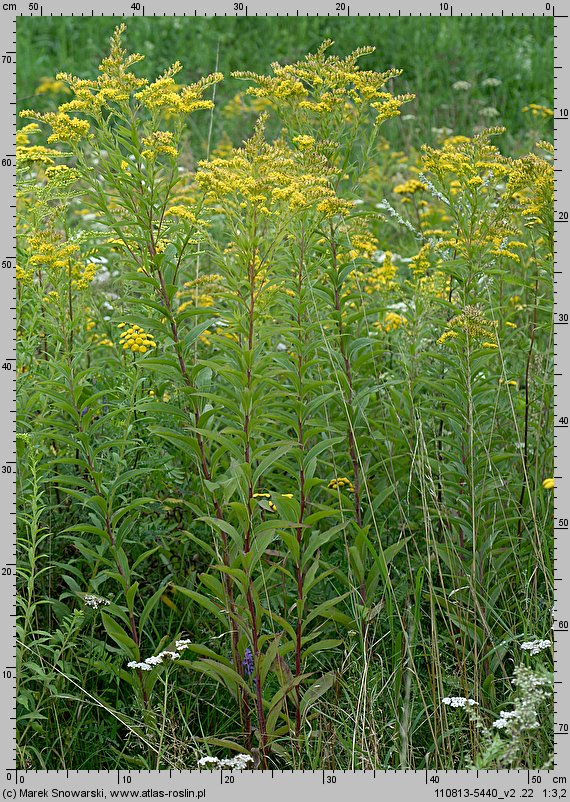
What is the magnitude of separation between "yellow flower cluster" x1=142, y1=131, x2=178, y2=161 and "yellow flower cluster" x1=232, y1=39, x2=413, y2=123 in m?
0.39

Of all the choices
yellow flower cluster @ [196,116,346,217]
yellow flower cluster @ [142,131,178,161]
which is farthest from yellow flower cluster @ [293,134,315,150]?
yellow flower cluster @ [142,131,178,161]

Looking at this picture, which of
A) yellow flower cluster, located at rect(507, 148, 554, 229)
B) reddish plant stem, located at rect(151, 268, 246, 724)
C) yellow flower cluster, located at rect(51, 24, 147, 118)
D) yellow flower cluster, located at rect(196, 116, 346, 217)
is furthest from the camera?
yellow flower cluster, located at rect(507, 148, 554, 229)

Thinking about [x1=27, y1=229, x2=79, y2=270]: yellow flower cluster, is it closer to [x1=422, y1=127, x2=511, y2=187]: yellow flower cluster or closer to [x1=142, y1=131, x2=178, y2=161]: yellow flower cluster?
[x1=142, y1=131, x2=178, y2=161]: yellow flower cluster

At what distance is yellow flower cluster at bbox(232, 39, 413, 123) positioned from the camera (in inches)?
112

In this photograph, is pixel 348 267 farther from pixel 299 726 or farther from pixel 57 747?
pixel 57 747

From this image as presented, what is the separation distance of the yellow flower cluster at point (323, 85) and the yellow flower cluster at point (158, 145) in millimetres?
391

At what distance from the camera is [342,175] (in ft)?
9.76

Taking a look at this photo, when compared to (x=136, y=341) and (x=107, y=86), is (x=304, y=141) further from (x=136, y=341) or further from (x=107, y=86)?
(x=136, y=341)

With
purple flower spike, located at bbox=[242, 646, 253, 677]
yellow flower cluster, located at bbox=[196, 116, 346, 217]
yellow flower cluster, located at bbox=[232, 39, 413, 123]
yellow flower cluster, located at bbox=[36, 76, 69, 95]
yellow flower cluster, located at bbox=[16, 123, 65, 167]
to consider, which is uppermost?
yellow flower cluster, located at bbox=[36, 76, 69, 95]

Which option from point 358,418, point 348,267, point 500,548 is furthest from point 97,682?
point 348,267

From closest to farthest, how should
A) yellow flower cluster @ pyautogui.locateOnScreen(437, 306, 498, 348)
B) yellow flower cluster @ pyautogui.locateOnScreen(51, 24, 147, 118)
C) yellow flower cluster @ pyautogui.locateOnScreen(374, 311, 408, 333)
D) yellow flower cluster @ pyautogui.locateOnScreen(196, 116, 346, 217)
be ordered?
yellow flower cluster @ pyautogui.locateOnScreen(196, 116, 346, 217) < yellow flower cluster @ pyautogui.locateOnScreen(51, 24, 147, 118) < yellow flower cluster @ pyautogui.locateOnScreen(437, 306, 498, 348) < yellow flower cluster @ pyautogui.locateOnScreen(374, 311, 408, 333)

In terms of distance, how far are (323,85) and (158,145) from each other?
69 centimetres

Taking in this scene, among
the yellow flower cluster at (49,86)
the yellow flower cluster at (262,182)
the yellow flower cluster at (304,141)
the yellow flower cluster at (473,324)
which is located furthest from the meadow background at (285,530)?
the yellow flower cluster at (49,86)

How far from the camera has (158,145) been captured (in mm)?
2566
